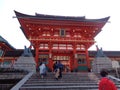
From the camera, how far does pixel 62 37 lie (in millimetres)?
25375

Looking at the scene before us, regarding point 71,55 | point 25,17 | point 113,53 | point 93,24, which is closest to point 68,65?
point 71,55

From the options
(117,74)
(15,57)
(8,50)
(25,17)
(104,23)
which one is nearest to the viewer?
(117,74)

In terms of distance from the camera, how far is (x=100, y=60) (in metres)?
20.2

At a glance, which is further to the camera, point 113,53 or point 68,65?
point 113,53

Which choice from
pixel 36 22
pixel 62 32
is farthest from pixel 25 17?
pixel 62 32

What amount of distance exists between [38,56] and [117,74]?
36.5 ft

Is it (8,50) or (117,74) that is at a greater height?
(8,50)

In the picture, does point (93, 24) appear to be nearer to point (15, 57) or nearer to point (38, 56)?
point (38, 56)

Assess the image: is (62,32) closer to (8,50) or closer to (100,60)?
(100,60)

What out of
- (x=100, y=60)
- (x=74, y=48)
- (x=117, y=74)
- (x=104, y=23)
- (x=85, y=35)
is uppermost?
(x=104, y=23)

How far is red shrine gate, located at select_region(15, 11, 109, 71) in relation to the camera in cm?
2441

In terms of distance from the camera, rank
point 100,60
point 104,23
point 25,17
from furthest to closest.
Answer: point 104,23 → point 25,17 → point 100,60

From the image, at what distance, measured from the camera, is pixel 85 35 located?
26.1 m

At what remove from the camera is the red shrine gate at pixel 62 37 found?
80.1 ft
